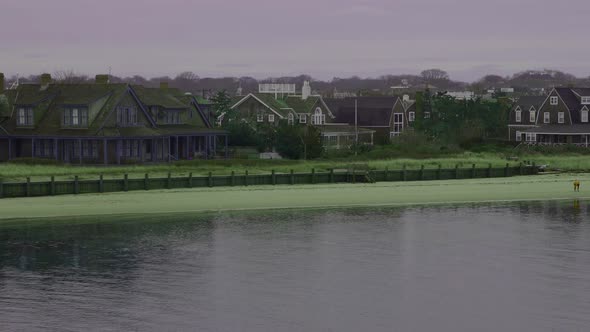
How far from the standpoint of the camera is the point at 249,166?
67.1 m

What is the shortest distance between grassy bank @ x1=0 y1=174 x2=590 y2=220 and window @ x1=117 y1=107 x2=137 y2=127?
43.5ft

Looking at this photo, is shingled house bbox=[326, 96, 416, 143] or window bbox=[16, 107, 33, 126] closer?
window bbox=[16, 107, 33, 126]

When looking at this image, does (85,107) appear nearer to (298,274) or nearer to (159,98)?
(159,98)

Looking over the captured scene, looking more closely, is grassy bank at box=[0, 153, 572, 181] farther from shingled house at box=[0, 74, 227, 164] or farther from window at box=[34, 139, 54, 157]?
window at box=[34, 139, 54, 157]

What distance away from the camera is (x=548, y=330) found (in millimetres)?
31109

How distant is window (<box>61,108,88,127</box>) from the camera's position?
68688 millimetres

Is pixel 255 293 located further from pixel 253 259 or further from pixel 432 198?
pixel 432 198

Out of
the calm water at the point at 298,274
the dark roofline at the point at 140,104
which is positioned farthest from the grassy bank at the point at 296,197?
the dark roofline at the point at 140,104

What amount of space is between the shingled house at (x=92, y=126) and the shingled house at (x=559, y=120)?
3985cm

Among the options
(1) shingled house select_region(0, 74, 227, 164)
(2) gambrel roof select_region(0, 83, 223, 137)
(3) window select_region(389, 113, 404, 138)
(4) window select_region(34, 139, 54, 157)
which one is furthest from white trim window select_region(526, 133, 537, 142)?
(4) window select_region(34, 139, 54, 157)

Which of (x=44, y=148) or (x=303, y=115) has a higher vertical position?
(x=303, y=115)

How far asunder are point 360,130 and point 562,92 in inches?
870

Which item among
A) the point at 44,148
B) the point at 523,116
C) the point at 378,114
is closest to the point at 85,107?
the point at 44,148

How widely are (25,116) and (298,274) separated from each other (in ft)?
127
